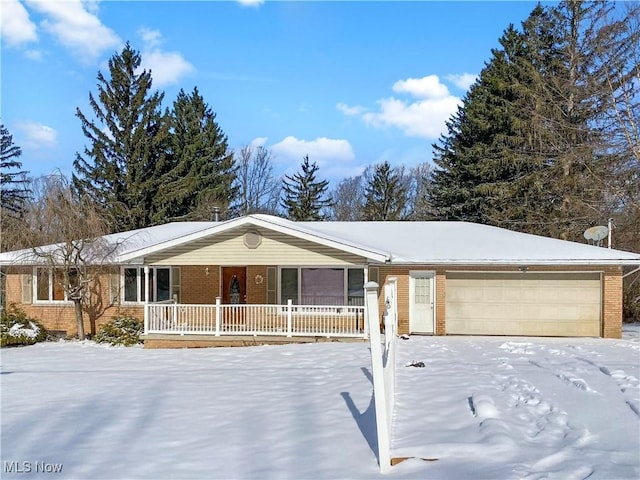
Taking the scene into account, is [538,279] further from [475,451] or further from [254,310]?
[475,451]

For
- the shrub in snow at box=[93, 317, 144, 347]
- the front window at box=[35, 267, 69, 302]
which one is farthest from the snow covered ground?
the front window at box=[35, 267, 69, 302]

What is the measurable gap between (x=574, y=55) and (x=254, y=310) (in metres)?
19.9

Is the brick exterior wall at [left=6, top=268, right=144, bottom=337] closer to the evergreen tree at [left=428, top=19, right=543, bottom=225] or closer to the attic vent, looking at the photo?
the attic vent

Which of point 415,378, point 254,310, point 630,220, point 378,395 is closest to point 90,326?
point 254,310

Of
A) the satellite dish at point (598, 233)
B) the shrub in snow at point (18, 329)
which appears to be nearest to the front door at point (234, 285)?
the shrub in snow at point (18, 329)

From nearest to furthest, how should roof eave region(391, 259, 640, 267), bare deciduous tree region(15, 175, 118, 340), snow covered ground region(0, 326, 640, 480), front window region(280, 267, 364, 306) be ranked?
snow covered ground region(0, 326, 640, 480) < roof eave region(391, 259, 640, 267) < bare deciduous tree region(15, 175, 118, 340) < front window region(280, 267, 364, 306)

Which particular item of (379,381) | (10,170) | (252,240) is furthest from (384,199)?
(379,381)

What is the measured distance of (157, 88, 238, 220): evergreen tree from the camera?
31797 mm

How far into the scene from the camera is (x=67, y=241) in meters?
16.7

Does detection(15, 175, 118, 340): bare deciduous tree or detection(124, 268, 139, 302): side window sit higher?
detection(15, 175, 118, 340): bare deciduous tree

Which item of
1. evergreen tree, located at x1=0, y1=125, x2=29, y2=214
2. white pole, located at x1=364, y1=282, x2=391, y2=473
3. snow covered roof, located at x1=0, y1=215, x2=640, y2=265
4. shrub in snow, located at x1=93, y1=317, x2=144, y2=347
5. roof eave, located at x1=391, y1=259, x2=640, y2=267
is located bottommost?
shrub in snow, located at x1=93, y1=317, x2=144, y2=347

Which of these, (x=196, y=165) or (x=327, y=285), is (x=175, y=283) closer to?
(x=327, y=285)

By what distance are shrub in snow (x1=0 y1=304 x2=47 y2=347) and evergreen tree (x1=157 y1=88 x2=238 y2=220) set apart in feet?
46.6

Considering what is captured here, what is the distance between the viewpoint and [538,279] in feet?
51.6
